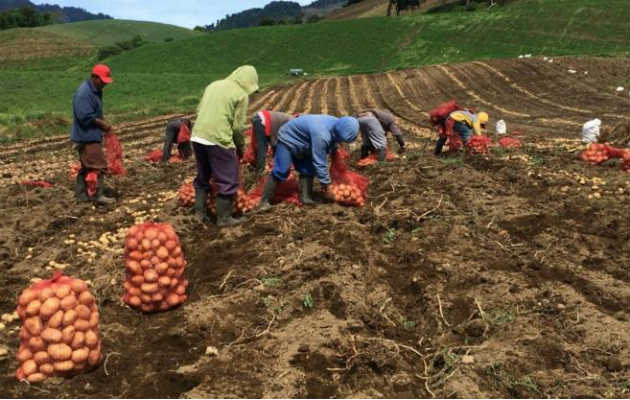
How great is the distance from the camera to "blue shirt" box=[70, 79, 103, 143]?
6121 millimetres

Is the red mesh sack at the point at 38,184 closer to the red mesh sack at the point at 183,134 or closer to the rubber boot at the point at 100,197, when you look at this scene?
the rubber boot at the point at 100,197

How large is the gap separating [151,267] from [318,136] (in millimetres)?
2616

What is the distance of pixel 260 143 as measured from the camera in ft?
24.5

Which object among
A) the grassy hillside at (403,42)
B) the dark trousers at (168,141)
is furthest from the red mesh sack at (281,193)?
the grassy hillside at (403,42)

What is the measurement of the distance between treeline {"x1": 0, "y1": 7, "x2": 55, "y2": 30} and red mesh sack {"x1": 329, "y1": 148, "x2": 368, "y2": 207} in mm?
96260

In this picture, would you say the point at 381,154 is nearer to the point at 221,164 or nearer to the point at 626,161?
the point at 626,161

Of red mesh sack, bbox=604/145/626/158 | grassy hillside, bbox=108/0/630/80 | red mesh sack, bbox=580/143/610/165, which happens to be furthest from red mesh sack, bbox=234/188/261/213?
grassy hillside, bbox=108/0/630/80

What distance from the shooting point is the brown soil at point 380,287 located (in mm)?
2957

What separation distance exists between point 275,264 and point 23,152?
31.7 ft

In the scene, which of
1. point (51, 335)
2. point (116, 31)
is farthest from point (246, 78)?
point (116, 31)

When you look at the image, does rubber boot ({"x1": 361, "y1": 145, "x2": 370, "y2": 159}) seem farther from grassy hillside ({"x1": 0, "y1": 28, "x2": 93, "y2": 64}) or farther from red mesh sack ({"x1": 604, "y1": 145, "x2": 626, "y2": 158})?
grassy hillside ({"x1": 0, "y1": 28, "x2": 93, "y2": 64})

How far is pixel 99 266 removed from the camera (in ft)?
15.3

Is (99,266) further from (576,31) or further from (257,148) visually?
(576,31)

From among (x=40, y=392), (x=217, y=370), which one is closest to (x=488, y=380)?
(x=217, y=370)
